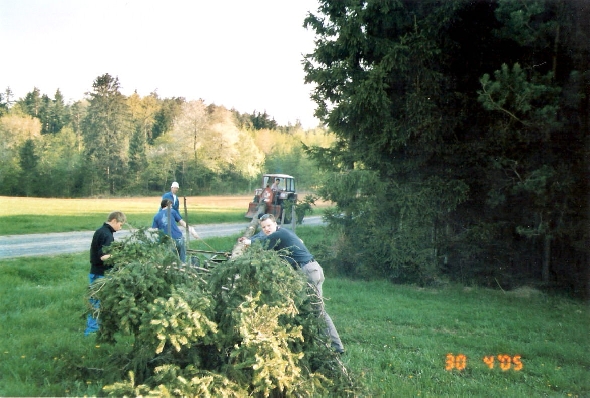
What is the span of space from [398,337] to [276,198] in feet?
22.7

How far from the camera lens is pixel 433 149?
11.3 metres

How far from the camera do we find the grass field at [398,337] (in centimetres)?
522

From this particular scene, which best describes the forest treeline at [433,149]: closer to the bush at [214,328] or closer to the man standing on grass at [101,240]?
the man standing on grass at [101,240]

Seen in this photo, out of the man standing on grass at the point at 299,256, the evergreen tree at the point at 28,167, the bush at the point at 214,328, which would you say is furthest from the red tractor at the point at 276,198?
the bush at the point at 214,328

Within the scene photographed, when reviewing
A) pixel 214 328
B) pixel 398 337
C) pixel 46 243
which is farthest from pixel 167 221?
pixel 214 328

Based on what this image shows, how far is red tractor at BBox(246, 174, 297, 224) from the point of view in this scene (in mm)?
12734

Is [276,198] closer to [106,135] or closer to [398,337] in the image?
[106,135]

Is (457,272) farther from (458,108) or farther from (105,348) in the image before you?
(105,348)

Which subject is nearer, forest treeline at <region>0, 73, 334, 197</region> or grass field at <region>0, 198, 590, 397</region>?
grass field at <region>0, 198, 590, 397</region>

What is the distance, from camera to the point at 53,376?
5.06m
